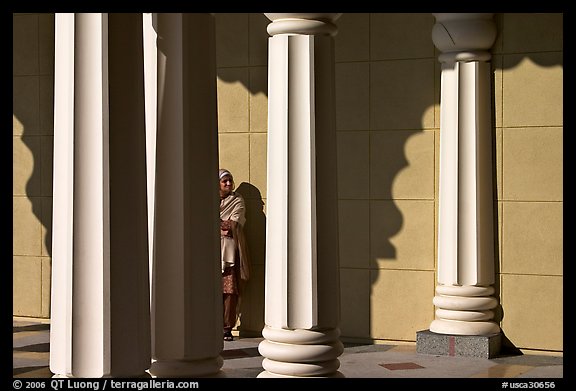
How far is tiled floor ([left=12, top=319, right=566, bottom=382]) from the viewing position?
39.8ft

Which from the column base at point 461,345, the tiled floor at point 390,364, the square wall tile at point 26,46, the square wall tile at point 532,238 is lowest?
the tiled floor at point 390,364

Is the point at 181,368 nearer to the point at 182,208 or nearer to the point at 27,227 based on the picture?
the point at 182,208

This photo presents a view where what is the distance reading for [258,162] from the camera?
1560 centimetres

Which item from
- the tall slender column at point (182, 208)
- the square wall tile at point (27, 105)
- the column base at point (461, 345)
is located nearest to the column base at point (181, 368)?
the tall slender column at point (182, 208)

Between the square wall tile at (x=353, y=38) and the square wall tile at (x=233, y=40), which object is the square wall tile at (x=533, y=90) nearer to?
the square wall tile at (x=353, y=38)

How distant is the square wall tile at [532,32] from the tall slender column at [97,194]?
8375 millimetres

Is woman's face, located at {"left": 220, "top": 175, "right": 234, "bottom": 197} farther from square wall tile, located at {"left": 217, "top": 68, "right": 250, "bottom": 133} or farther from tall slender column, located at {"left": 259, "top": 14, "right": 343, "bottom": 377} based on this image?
tall slender column, located at {"left": 259, "top": 14, "right": 343, "bottom": 377}

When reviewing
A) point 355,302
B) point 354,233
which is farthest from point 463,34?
point 355,302

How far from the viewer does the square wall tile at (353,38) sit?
1497 cm

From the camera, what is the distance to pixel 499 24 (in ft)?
46.1

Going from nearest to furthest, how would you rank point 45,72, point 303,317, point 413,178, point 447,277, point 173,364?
point 173,364 → point 303,317 → point 447,277 → point 413,178 → point 45,72

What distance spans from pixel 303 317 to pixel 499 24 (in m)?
6.53
